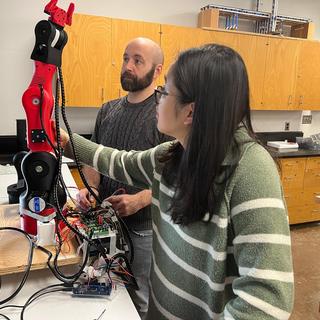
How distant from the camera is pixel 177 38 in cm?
319

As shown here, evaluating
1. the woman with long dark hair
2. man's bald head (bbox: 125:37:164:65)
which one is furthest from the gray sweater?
the woman with long dark hair

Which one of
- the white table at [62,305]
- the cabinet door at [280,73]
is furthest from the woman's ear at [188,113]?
the cabinet door at [280,73]

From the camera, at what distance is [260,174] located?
76cm

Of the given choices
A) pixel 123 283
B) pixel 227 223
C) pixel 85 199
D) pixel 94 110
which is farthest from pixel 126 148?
pixel 94 110

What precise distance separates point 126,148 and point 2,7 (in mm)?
2239

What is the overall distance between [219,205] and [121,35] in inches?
102

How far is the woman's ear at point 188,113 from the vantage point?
832mm

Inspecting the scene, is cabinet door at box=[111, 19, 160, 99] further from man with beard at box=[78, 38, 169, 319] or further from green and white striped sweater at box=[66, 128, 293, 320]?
green and white striped sweater at box=[66, 128, 293, 320]

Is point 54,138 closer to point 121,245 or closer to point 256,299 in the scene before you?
point 121,245

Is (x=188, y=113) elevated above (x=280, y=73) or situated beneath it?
situated beneath

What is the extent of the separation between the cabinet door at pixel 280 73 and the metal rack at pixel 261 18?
0.19m

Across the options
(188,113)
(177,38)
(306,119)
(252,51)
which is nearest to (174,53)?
(177,38)

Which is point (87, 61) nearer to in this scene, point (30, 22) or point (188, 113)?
point (30, 22)

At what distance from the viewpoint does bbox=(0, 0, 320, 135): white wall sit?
3010 millimetres
